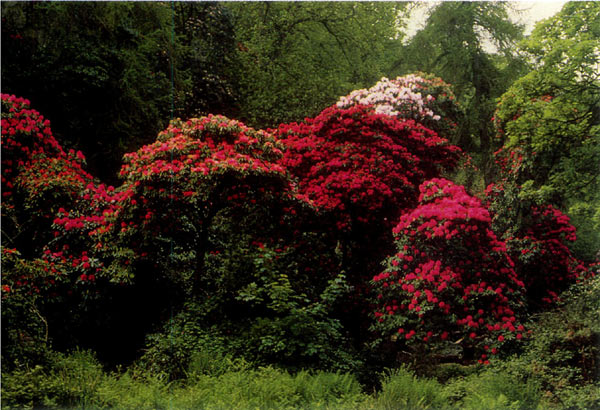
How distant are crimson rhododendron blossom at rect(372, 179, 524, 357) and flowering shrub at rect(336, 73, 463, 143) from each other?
3814mm

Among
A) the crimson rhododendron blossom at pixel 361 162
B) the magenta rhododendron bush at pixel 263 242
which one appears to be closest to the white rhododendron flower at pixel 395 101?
the crimson rhododendron blossom at pixel 361 162

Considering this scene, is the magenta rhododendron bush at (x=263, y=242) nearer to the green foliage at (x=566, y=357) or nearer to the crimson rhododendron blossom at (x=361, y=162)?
the crimson rhododendron blossom at (x=361, y=162)

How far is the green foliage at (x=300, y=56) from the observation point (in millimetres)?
13086

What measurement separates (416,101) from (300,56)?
4298 millimetres

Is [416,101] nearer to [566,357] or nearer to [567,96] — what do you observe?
[567,96]

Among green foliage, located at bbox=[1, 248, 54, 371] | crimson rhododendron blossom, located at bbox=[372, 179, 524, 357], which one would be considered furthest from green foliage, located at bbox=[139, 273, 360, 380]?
green foliage, located at bbox=[1, 248, 54, 371]

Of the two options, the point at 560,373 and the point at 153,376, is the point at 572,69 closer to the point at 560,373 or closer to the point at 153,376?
the point at 560,373

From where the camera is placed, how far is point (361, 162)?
819 centimetres

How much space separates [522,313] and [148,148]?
510cm

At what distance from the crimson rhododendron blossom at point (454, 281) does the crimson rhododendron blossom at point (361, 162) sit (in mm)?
1044

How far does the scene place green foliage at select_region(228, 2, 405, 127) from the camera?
13.1 m

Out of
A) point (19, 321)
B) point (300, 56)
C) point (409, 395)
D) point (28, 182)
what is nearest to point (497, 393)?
point (409, 395)

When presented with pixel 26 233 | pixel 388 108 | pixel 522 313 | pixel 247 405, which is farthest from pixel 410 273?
pixel 26 233

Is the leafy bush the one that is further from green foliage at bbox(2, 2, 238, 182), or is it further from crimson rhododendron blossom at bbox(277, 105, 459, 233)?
green foliage at bbox(2, 2, 238, 182)
